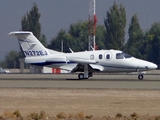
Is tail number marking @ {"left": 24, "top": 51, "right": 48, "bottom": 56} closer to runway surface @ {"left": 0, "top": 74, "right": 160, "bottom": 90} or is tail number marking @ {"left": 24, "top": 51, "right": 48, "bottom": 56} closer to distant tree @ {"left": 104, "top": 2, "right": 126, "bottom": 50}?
runway surface @ {"left": 0, "top": 74, "right": 160, "bottom": 90}

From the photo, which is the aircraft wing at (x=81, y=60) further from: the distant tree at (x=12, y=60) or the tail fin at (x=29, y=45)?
the distant tree at (x=12, y=60)

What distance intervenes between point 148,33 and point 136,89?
273 ft

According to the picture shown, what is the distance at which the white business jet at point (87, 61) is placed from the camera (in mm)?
47375

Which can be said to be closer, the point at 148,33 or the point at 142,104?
the point at 142,104

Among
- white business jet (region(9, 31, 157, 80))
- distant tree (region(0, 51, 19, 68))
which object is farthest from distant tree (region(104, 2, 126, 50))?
white business jet (region(9, 31, 157, 80))

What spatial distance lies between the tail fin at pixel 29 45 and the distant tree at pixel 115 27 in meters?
57.7

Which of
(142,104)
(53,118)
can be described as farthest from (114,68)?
(53,118)

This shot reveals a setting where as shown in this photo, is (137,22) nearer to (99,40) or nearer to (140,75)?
(99,40)

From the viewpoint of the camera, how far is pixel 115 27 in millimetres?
109312

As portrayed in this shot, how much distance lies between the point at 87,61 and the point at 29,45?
5141 millimetres

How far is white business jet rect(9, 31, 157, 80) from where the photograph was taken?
47.4 metres

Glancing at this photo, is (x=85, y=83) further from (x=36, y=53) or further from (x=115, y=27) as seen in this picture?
(x=115, y=27)

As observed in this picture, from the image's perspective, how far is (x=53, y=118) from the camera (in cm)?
2100

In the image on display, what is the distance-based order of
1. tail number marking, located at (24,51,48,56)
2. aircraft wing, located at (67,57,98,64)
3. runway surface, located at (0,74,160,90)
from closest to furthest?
runway surface, located at (0,74,160,90) < aircraft wing, located at (67,57,98,64) < tail number marking, located at (24,51,48,56)
